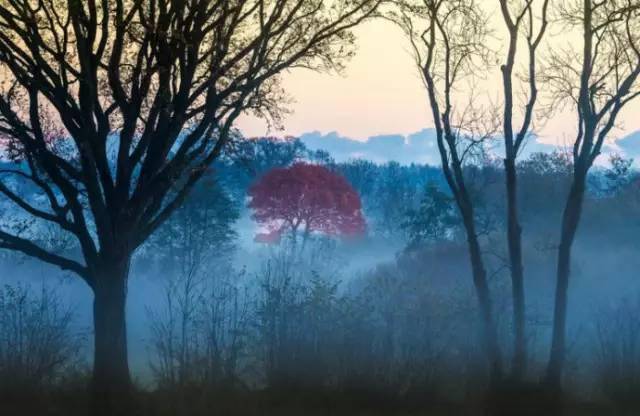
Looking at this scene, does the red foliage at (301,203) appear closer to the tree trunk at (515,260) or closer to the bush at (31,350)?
the tree trunk at (515,260)

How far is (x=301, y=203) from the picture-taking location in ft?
127

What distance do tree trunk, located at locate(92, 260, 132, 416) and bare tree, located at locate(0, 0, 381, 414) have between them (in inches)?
0.6

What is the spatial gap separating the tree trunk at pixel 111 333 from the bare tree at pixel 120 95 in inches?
0.6

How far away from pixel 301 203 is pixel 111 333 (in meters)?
27.5

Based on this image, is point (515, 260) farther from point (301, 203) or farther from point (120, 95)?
point (301, 203)

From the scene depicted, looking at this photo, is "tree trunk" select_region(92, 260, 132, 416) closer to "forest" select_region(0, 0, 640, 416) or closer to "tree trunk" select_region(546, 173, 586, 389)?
"forest" select_region(0, 0, 640, 416)

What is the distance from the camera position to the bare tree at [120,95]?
11.0 metres

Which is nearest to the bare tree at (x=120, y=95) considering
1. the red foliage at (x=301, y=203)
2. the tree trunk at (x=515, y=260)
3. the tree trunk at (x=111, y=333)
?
the tree trunk at (x=111, y=333)

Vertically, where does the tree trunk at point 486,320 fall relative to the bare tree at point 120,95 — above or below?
below

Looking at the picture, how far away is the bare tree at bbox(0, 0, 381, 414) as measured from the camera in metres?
11.0

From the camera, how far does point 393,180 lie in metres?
40.9

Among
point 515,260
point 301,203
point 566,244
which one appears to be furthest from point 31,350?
point 301,203

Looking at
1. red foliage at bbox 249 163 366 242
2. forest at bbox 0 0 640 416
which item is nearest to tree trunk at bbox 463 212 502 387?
forest at bbox 0 0 640 416

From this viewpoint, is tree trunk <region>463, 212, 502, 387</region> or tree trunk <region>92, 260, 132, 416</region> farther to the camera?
tree trunk <region>463, 212, 502, 387</region>
